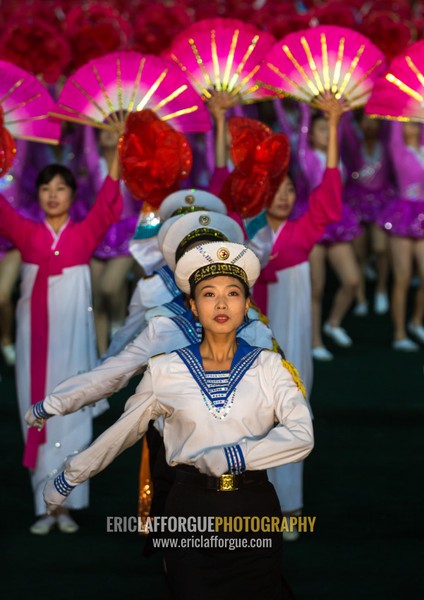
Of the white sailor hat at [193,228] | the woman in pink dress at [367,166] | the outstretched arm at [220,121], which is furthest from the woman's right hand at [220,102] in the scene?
the woman in pink dress at [367,166]

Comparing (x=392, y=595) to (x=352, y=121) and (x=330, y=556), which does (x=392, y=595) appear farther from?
(x=352, y=121)

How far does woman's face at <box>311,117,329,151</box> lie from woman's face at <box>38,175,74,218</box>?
317cm

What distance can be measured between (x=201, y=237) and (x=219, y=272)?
695mm

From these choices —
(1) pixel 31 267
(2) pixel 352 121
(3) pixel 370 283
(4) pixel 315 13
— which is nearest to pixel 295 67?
(1) pixel 31 267

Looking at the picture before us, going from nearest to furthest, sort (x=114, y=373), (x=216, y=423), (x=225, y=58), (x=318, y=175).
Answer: (x=216, y=423)
(x=114, y=373)
(x=225, y=58)
(x=318, y=175)

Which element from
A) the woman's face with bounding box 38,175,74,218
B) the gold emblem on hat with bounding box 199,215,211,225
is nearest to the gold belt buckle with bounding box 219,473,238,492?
the gold emblem on hat with bounding box 199,215,211,225

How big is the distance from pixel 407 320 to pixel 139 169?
16.3ft

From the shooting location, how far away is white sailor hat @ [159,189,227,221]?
5.57 m

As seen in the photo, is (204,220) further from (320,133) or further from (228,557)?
(320,133)

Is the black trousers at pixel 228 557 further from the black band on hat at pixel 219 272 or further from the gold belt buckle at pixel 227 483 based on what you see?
the black band on hat at pixel 219 272

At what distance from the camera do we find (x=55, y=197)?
6.30 m

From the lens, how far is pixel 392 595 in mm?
5438

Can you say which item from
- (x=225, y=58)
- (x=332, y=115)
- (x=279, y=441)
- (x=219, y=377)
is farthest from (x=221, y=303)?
(x=225, y=58)

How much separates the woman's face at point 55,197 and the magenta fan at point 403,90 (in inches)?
53.0
